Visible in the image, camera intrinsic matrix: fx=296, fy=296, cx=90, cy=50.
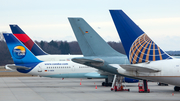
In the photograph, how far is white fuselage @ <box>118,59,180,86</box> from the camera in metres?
15.7

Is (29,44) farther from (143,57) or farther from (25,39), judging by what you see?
(143,57)

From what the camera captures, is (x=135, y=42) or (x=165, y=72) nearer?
(x=165, y=72)

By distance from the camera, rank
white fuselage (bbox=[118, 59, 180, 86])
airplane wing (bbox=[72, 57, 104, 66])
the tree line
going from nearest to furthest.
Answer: white fuselage (bbox=[118, 59, 180, 86])
airplane wing (bbox=[72, 57, 104, 66])
the tree line

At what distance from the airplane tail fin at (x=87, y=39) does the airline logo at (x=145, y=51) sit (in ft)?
25.5

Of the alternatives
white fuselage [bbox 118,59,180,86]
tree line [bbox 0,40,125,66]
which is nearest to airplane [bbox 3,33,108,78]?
white fuselage [bbox 118,59,180,86]

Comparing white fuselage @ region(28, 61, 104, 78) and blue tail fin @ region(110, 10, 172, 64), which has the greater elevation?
blue tail fin @ region(110, 10, 172, 64)

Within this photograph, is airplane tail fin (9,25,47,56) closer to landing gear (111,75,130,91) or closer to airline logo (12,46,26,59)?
airline logo (12,46,26,59)

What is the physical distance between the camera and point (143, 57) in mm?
16969

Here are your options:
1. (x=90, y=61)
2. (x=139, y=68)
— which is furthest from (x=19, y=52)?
(x=139, y=68)

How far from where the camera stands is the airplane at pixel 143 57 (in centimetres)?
1591

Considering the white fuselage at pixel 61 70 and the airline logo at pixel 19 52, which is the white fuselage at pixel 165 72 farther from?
the airline logo at pixel 19 52

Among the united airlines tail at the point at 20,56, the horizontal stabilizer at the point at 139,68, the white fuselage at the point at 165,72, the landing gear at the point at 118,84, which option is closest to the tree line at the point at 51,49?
the united airlines tail at the point at 20,56

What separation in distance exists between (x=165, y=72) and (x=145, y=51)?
5.81 feet

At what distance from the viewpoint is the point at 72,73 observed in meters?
35.1
